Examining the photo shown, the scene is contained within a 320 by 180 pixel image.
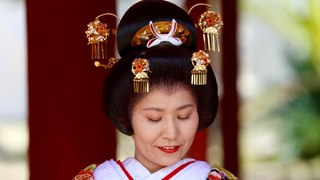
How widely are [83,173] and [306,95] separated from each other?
304 cm

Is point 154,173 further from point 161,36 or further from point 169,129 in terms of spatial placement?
point 161,36

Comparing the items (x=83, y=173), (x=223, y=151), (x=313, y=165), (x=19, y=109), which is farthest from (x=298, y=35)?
(x=83, y=173)

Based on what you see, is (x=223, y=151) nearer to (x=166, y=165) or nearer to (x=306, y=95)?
(x=306, y=95)

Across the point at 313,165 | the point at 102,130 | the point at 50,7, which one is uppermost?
the point at 50,7

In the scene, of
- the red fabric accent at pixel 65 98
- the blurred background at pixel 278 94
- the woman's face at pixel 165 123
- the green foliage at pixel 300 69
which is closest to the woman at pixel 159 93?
the woman's face at pixel 165 123

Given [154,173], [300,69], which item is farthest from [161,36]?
[300,69]

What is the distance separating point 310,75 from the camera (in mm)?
5270

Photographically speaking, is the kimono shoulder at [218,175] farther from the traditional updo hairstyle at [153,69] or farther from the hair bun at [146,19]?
the hair bun at [146,19]

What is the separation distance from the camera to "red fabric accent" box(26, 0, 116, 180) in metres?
3.64

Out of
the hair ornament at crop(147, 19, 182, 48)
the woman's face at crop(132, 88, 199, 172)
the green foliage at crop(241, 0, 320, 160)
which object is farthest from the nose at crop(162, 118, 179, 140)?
the green foliage at crop(241, 0, 320, 160)

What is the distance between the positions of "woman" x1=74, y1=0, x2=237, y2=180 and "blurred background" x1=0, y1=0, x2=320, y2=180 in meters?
2.51

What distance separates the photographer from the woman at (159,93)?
2.33m

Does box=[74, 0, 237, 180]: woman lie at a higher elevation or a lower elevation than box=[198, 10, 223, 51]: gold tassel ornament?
lower

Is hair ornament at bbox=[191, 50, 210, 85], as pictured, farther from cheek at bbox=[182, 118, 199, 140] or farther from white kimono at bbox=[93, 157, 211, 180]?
white kimono at bbox=[93, 157, 211, 180]
